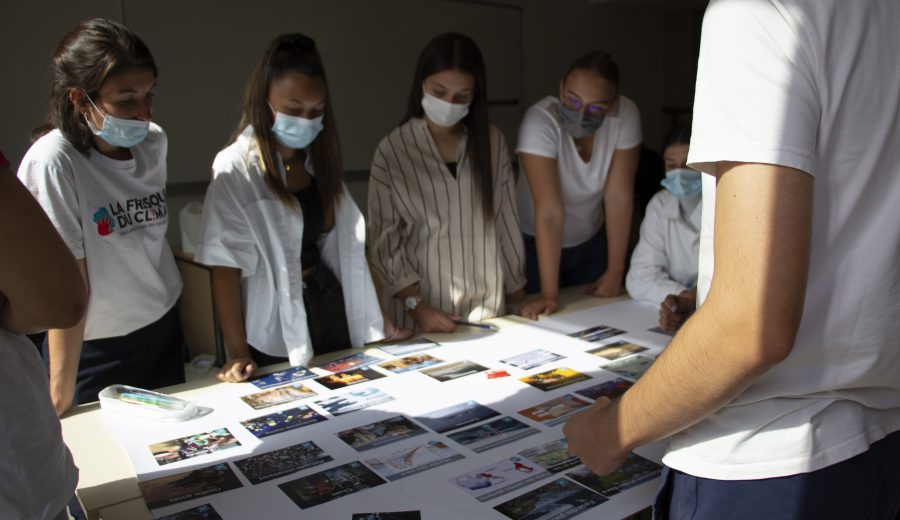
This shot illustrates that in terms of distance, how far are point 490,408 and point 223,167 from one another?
2.94ft

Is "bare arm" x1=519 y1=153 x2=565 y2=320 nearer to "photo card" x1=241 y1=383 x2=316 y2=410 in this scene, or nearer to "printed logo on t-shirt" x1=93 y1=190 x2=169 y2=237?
"photo card" x1=241 y1=383 x2=316 y2=410

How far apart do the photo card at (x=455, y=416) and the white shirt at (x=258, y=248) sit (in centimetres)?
46

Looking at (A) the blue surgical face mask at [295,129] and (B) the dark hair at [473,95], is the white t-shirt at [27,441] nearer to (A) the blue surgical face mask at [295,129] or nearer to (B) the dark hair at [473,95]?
(A) the blue surgical face mask at [295,129]

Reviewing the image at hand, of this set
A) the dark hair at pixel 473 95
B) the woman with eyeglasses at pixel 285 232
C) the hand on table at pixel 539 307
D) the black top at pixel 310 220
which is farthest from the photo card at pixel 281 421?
the dark hair at pixel 473 95

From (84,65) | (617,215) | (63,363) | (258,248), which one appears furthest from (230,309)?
(617,215)

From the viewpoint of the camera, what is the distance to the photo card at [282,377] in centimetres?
162

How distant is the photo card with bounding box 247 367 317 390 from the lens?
162 centimetres

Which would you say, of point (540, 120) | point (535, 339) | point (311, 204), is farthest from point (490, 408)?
point (540, 120)

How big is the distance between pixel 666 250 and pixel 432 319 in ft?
2.69

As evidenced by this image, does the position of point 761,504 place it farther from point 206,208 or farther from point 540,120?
point 540,120

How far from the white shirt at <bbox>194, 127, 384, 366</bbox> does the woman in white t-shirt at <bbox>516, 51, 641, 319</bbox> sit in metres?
0.71

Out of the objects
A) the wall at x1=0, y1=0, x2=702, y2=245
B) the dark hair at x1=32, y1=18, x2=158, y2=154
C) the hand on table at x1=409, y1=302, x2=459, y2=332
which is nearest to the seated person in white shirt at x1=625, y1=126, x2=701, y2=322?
the hand on table at x1=409, y1=302, x2=459, y2=332

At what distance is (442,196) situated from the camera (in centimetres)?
214

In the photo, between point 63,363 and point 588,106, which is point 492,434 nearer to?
point 63,363
